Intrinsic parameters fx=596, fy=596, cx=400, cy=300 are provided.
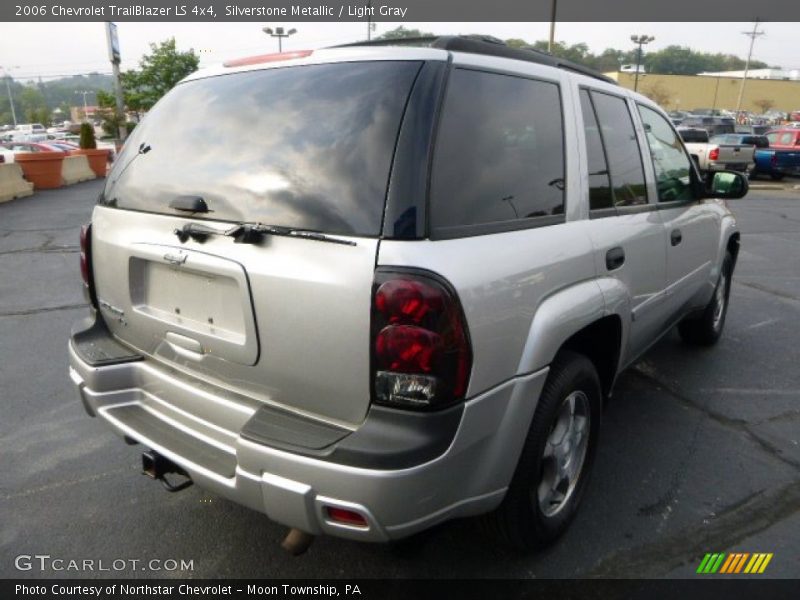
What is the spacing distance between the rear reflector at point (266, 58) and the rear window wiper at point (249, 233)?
2.43 ft

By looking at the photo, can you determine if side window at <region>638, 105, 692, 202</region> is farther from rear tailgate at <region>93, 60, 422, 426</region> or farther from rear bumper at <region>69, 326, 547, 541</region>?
rear tailgate at <region>93, 60, 422, 426</region>

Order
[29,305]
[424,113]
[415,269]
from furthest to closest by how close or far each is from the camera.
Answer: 1. [29,305]
2. [424,113]
3. [415,269]

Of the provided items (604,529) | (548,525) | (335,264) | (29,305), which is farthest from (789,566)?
(29,305)

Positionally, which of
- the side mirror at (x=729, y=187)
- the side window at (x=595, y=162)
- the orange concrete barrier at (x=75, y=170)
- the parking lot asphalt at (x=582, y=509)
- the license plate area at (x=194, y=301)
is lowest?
the orange concrete barrier at (x=75, y=170)

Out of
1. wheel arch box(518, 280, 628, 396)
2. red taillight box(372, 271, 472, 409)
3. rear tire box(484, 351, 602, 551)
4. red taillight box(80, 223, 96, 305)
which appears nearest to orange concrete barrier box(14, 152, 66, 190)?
red taillight box(80, 223, 96, 305)

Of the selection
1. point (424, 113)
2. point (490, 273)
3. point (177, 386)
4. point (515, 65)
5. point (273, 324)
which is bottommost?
point (177, 386)

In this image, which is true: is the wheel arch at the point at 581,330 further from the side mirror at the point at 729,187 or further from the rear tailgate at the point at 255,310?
the side mirror at the point at 729,187

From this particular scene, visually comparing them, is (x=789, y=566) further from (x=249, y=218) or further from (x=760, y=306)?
(x=760, y=306)

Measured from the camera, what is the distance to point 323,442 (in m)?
1.79

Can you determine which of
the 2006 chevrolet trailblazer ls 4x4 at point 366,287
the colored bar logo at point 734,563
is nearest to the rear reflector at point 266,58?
the 2006 chevrolet trailblazer ls 4x4 at point 366,287

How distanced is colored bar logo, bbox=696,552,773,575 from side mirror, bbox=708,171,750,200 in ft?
7.74

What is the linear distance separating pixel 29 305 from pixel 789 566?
640 cm

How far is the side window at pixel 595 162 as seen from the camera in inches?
103

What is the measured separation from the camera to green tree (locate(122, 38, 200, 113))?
38.5 meters
